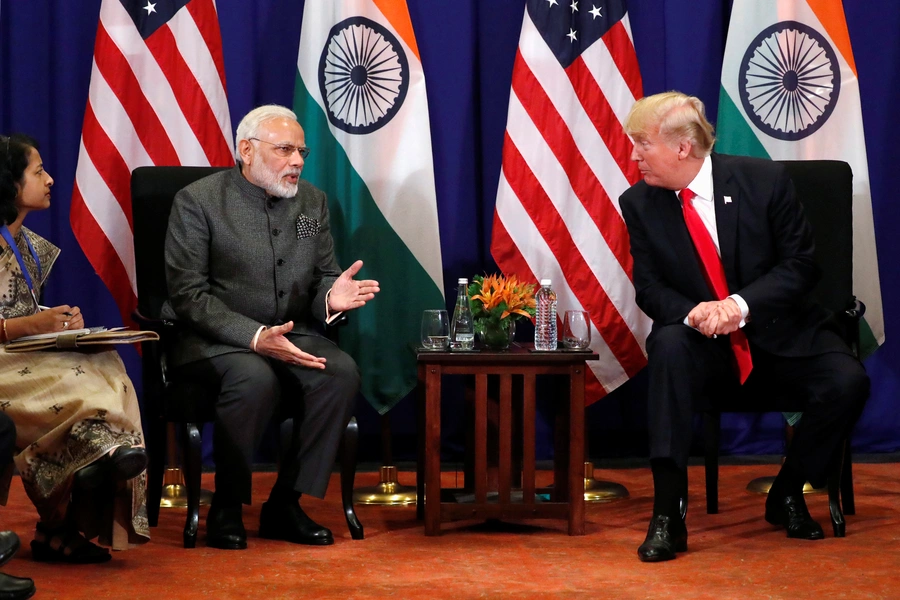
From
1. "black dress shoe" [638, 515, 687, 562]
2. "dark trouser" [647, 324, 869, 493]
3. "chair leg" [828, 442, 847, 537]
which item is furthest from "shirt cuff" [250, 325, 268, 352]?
"chair leg" [828, 442, 847, 537]

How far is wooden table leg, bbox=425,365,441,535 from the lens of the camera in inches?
138

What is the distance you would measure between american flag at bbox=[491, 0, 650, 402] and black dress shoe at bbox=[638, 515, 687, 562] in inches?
43.7

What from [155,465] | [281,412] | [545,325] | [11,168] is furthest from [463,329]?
[11,168]

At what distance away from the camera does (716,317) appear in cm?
335

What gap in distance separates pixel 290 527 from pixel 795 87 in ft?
8.58

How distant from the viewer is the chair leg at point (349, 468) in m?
3.51

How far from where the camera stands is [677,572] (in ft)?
10.0

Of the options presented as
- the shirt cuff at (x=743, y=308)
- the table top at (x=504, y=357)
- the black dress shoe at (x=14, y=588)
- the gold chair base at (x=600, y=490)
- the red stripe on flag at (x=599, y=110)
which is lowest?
the gold chair base at (x=600, y=490)

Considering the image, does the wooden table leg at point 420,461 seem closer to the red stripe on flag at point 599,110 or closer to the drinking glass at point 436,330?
the drinking glass at point 436,330

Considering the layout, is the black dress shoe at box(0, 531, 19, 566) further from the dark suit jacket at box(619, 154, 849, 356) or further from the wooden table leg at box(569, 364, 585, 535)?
the dark suit jacket at box(619, 154, 849, 356)

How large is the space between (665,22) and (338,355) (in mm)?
2253

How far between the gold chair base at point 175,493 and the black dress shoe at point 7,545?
1353mm

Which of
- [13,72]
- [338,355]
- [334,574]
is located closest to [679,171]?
[338,355]

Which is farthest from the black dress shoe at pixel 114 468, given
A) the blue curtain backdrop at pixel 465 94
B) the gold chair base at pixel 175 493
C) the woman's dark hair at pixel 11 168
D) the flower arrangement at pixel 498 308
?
the blue curtain backdrop at pixel 465 94
